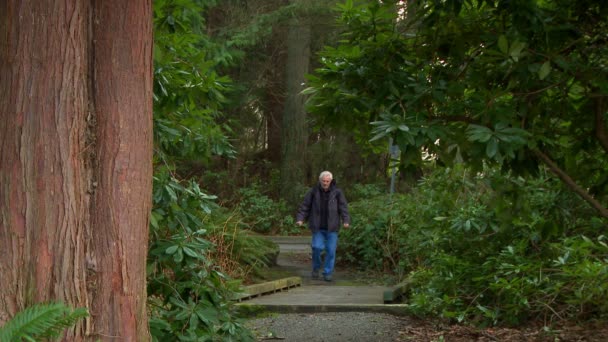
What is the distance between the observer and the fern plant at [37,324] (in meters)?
2.07

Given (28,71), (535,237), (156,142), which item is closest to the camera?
(28,71)

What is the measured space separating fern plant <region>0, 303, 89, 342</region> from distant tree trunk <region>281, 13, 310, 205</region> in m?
24.9

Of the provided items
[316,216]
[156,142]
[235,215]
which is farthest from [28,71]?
[316,216]

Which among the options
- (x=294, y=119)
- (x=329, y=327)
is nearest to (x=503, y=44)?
(x=329, y=327)

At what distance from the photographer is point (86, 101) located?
4.47 metres

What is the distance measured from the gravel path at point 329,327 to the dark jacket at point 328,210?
4408 millimetres

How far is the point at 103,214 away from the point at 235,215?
31.3 feet

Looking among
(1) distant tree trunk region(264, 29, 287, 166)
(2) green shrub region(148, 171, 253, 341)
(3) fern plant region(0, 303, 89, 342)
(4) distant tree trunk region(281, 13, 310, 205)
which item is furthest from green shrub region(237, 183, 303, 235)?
(3) fern plant region(0, 303, 89, 342)

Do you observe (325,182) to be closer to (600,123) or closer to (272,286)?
(272,286)

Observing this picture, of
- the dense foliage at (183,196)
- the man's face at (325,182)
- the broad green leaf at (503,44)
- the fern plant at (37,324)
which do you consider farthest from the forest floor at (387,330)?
the fern plant at (37,324)

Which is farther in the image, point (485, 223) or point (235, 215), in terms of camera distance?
point (235, 215)

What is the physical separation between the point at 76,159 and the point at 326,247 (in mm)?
11383

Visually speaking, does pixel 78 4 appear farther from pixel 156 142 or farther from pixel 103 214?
pixel 156 142

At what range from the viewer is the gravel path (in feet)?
31.1
